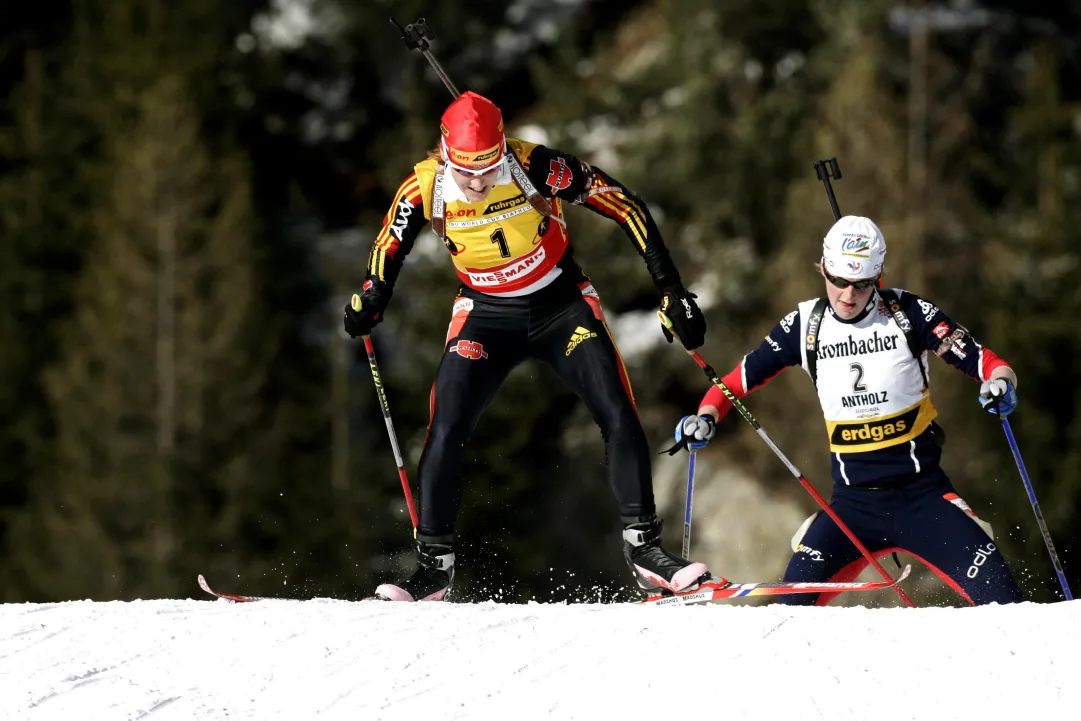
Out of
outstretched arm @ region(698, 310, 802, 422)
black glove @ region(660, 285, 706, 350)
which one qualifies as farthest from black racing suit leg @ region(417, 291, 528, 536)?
Answer: outstretched arm @ region(698, 310, 802, 422)

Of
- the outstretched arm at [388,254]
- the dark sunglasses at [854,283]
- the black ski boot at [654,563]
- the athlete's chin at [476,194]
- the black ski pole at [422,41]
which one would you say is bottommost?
the black ski boot at [654,563]

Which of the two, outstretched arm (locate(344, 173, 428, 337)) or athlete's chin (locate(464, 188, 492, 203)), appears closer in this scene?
athlete's chin (locate(464, 188, 492, 203))

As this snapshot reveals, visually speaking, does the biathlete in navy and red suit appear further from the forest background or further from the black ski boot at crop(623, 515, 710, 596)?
the forest background

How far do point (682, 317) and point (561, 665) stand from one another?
2.00m

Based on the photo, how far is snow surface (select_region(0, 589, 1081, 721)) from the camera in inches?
207

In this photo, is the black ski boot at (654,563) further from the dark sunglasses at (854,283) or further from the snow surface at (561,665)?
the dark sunglasses at (854,283)

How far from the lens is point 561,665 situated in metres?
5.75

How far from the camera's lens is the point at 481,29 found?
37.5 metres

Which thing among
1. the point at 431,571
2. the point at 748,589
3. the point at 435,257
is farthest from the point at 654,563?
the point at 435,257

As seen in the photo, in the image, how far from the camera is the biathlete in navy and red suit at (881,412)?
6879 millimetres

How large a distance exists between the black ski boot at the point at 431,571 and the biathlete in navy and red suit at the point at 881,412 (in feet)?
5.33

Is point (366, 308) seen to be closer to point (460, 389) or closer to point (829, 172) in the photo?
→ point (460, 389)

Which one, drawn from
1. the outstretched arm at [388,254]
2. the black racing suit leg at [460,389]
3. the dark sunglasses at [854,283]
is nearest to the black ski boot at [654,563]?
the black racing suit leg at [460,389]

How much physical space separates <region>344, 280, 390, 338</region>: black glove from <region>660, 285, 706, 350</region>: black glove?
4.43ft
